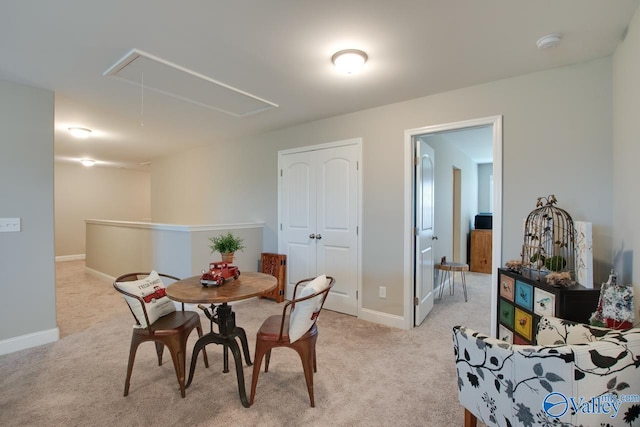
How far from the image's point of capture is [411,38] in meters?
1.96

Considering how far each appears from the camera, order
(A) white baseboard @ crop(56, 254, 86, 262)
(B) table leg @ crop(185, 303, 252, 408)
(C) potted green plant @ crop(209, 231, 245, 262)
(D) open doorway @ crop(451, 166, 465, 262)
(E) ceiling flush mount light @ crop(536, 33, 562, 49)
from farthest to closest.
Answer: (A) white baseboard @ crop(56, 254, 86, 262) → (D) open doorway @ crop(451, 166, 465, 262) → (C) potted green plant @ crop(209, 231, 245, 262) → (B) table leg @ crop(185, 303, 252, 408) → (E) ceiling flush mount light @ crop(536, 33, 562, 49)

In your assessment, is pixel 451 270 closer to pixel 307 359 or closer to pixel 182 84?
pixel 307 359

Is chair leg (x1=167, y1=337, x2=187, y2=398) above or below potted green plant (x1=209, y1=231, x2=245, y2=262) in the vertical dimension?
below

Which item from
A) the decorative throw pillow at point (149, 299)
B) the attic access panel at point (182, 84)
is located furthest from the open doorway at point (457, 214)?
the decorative throw pillow at point (149, 299)

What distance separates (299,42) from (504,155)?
6.38 feet

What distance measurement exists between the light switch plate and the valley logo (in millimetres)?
3942

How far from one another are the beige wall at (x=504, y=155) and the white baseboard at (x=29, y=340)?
2481mm

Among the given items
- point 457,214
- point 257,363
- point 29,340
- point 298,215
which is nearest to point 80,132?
point 29,340

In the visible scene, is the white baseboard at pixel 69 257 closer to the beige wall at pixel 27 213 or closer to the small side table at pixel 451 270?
the beige wall at pixel 27 213

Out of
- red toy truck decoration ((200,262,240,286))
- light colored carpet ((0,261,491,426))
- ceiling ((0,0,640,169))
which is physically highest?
ceiling ((0,0,640,169))

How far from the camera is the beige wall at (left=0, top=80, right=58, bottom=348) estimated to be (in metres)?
2.62

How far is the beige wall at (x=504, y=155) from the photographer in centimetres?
222

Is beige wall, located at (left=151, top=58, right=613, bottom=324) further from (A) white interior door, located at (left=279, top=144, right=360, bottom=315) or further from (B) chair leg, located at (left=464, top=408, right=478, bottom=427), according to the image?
(B) chair leg, located at (left=464, top=408, right=478, bottom=427)

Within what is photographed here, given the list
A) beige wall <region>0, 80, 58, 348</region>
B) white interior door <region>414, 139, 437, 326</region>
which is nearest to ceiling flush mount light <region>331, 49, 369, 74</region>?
white interior door <region>414, 139, 437, 326</region>
